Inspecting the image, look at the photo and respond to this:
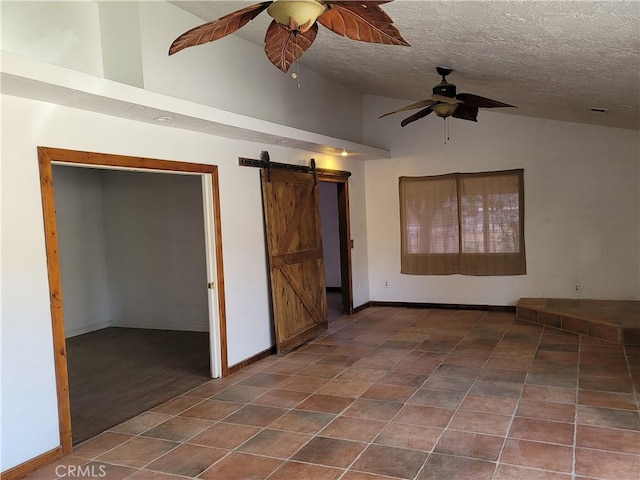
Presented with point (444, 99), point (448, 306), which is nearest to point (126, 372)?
point (444, 99)

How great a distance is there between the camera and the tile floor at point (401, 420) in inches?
116

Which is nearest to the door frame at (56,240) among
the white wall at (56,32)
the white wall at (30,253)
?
the white wall at (30,253)

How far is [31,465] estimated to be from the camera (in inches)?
120

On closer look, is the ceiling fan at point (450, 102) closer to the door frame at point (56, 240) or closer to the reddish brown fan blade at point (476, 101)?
the reddish brown fan blade at point (476, 101)

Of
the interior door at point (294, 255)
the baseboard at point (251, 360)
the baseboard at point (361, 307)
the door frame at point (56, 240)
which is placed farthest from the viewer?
the baseboard at point (361, 307)

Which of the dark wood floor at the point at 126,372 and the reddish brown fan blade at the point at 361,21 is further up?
the reddish brown fan blade at the point at 361,21

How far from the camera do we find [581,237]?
22.4 feet

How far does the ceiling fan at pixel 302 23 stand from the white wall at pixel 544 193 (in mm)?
5298

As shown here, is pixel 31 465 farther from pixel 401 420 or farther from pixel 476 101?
pixel 476 101

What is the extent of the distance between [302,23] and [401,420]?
9.07ft

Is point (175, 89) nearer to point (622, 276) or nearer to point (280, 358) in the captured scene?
point (280, 358)

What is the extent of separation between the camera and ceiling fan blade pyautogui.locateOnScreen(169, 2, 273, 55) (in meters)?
2.22

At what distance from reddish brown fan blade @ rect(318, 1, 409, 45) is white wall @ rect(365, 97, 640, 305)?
5302 millimetres

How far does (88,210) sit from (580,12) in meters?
6.62
